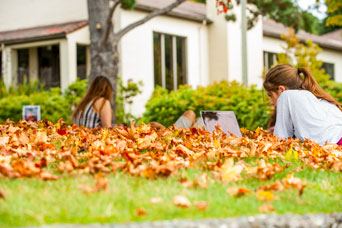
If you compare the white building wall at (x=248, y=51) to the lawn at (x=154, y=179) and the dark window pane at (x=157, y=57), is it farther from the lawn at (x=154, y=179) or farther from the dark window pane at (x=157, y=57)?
the lawn at (x=154, y=179)

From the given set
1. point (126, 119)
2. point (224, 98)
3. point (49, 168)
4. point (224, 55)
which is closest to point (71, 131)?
point (49, 168)

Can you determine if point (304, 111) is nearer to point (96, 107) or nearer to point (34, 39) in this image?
point (96, 107)

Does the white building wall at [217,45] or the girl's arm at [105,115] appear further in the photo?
the white building wall at [217,45]

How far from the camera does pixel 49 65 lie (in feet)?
62.6

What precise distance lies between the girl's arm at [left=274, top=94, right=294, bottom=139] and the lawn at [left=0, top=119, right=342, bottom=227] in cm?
58

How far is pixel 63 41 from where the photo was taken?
56.0 feet

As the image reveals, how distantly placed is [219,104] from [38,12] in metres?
10.6

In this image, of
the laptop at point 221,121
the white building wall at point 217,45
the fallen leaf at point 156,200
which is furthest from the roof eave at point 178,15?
the fallen leaf at point 156,200

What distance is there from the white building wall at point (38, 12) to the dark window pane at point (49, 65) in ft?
3.12

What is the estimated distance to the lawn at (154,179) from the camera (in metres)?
2.40

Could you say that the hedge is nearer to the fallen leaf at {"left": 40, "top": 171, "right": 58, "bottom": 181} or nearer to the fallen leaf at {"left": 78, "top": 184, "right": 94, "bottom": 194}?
the fallen leaf at {"left": 40, "top": 171, "right": 58, "bottom": 181}

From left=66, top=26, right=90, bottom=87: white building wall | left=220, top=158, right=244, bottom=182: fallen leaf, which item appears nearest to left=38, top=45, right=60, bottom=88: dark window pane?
left=66, top=26, right=90, bottom=87: white building wall

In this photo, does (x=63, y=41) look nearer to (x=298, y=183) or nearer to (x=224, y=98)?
(x=224, y=98)

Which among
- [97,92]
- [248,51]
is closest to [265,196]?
[97,92]
